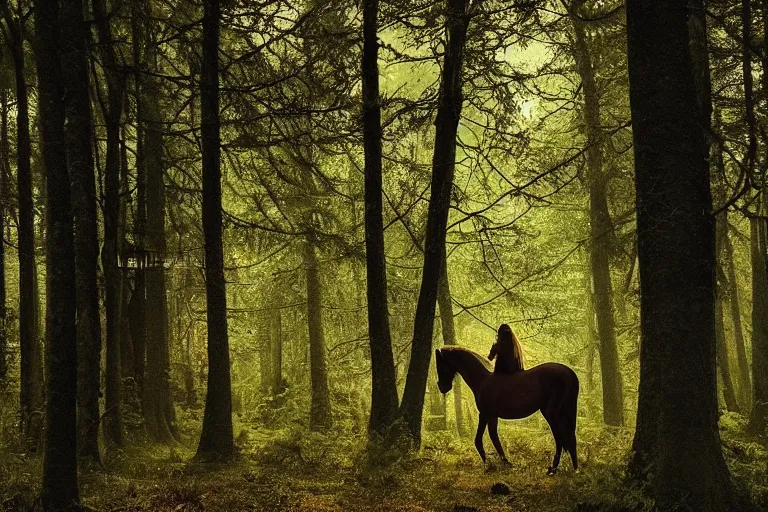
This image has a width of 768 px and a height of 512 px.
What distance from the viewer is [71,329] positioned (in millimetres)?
7641

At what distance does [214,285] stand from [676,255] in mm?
8492

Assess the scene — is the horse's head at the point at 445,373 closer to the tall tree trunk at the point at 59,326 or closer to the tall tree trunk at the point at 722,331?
the tall tree trunk at the point at 59,326

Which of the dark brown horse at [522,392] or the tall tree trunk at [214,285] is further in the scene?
the tall tree trunk at [214,285]

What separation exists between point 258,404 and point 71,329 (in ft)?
58.2

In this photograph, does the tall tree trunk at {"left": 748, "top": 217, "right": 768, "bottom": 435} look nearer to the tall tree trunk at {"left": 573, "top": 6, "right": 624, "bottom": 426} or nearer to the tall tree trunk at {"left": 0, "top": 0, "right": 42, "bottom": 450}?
the tall tree trunk at {"left": 573, "top": 6, "right": 624, "bottom": 426}

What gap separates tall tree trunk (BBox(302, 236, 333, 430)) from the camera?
21734mm

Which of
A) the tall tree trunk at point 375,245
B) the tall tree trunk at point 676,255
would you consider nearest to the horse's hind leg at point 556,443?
the tall tree trunk at point 676,255

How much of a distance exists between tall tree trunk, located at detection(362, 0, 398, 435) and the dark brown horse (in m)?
1.65

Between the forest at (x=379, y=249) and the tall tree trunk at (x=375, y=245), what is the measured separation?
5cm

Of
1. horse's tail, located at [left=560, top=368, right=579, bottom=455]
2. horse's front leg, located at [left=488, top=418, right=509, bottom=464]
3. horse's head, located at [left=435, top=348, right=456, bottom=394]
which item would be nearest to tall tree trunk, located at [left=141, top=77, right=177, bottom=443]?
horse's head, located at [left=435, top=348, right=456, bottom=394]

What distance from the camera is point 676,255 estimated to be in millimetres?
7598

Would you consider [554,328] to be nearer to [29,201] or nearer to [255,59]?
[255,59]

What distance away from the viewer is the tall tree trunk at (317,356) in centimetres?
2173

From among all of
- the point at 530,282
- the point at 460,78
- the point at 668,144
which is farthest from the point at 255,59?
the point at 530,282
